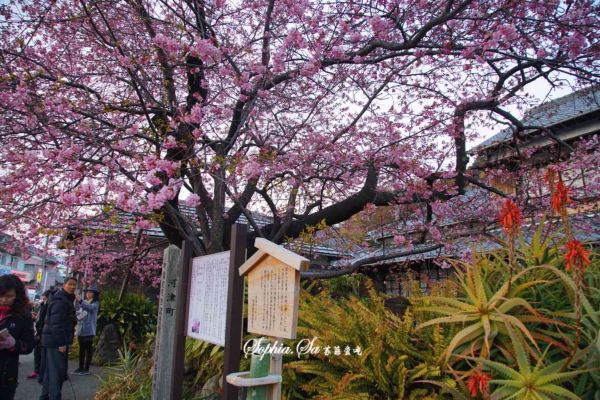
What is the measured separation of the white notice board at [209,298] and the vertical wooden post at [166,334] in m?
0.39

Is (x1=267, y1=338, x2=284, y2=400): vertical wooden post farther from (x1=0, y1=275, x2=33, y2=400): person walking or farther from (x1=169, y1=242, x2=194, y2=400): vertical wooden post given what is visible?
(x1=0, y1=275, x2=33, y2=400): person walking

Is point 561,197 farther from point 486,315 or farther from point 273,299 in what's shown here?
point 273,299

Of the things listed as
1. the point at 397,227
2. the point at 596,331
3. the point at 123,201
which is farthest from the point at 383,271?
the point at 596,331

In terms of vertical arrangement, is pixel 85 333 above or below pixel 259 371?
below

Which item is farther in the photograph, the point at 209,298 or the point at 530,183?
the point at 530,183

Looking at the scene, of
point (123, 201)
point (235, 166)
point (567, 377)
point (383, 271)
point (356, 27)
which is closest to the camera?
point (567, 377)

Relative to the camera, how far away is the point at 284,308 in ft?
9.59

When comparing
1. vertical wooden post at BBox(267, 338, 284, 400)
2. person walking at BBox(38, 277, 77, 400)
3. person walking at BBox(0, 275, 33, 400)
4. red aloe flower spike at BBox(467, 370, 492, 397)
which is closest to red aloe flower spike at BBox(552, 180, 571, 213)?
red aloe flower spike at BBox(467, 370, 492, 397)

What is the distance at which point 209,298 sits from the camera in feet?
13.9

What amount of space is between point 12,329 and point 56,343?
2209mm

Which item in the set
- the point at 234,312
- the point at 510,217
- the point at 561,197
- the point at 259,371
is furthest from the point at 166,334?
the point at 561,197

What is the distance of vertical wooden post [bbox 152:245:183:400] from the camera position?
4.77 m

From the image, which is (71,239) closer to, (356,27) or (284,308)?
(356,27)

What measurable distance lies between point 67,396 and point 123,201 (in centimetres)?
414
